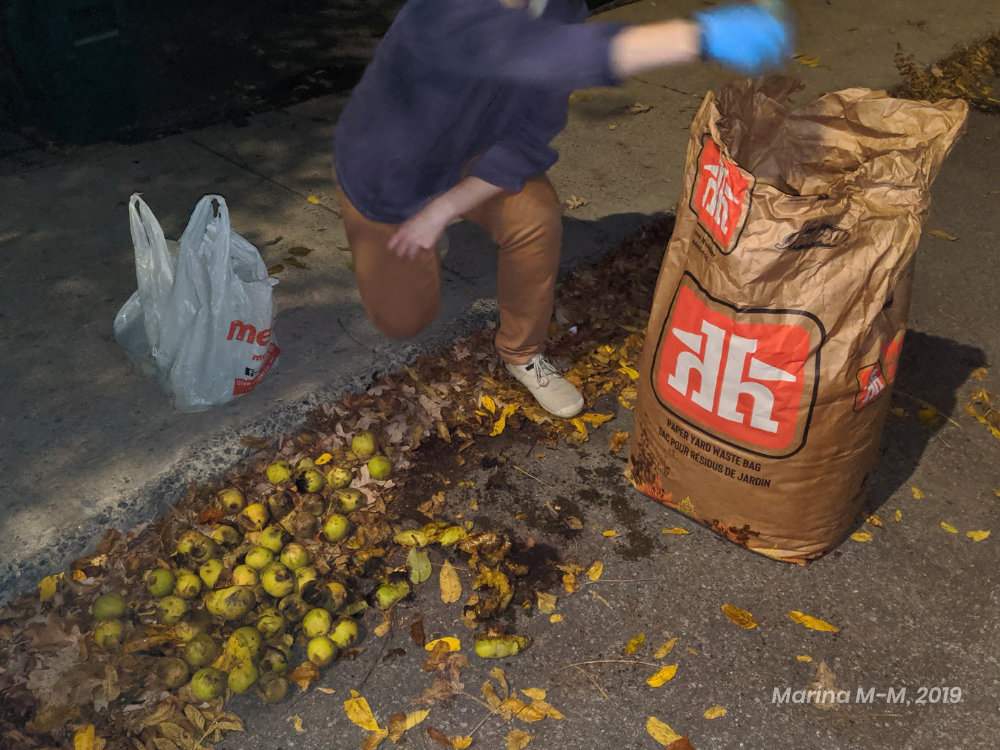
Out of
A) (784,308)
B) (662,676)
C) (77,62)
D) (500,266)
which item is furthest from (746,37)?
(77,62)

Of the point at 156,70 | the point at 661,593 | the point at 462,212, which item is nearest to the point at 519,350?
the point at 462,212

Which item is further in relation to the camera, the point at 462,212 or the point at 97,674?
the point at 462,212

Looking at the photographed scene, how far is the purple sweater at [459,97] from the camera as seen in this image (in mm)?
2184

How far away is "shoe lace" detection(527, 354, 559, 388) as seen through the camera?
126 inches

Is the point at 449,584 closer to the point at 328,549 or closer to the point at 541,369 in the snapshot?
the point at 328,549

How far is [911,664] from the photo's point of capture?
2.44 meters

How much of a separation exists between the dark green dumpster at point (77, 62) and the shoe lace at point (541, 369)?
2.65 meters

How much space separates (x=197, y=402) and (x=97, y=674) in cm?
88

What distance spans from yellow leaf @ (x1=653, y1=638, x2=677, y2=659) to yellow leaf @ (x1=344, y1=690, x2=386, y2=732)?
2.48 ft

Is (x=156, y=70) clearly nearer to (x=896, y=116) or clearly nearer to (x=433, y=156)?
(x=433, y=156)

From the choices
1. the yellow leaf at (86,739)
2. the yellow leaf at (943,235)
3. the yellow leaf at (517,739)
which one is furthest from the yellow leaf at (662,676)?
the yellow leaf at (943,235)

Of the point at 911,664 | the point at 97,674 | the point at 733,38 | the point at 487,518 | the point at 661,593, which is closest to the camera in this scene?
the point at 733,38

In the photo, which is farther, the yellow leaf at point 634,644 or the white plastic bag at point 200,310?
the white plastic bag at point 200,310

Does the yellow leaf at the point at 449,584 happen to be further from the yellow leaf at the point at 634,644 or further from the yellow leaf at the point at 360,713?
the yellow leaf at the point at 634,644
